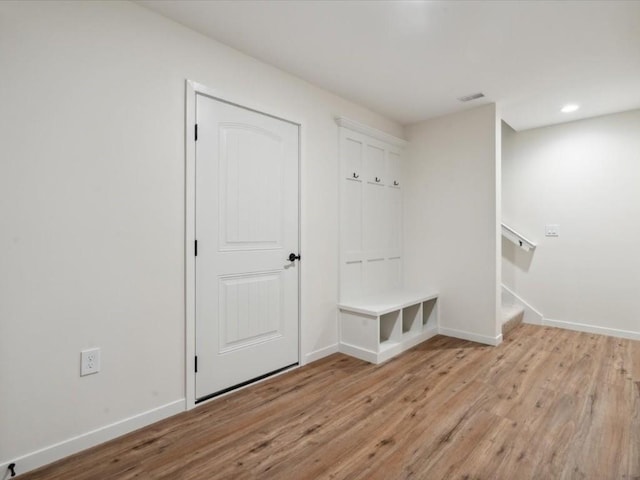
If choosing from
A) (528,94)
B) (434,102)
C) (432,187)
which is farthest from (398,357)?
(528,94)

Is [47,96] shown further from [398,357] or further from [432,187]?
[432,187]

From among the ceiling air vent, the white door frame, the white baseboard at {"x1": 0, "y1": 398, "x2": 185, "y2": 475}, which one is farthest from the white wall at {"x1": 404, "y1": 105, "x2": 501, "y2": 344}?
the white baseboard at {"x1": 0, "y1": 398, "x2": 185, "y2": 475}

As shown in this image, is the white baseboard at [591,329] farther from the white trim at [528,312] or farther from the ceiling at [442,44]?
the ceiling at [442,44]

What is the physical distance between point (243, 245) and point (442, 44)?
199 cm

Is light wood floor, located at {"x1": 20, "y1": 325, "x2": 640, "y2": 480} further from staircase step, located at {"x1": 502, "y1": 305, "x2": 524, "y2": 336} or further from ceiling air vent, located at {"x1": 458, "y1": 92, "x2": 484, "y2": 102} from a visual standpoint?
ceiling air vent, located at {"x1": 458, "y1": 92, "x2": 484, "y2": 102}

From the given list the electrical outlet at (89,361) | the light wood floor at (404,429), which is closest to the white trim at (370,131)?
the light wood floor at (404,429)

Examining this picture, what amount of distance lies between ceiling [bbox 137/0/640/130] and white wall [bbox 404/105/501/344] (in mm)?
455

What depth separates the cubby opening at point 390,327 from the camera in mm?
3215

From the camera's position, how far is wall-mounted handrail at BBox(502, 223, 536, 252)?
13.6ft

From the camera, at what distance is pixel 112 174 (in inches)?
71.7

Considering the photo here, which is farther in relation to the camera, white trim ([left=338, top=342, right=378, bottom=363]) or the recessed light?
the recessed light

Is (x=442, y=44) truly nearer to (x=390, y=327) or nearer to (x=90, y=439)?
(x=390, y=327)

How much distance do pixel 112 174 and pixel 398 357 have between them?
266 centimetres

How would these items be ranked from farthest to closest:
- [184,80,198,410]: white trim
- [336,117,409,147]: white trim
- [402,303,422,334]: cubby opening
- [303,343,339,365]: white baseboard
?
[402,303,422,334]: cubby opening
[336,117,409,147]: white trim
[303,343,339,365]: white baseboard
[184,80,198,410]: white trim
